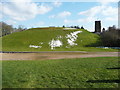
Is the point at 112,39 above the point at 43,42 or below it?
above

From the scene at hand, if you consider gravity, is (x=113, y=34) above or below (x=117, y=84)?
above

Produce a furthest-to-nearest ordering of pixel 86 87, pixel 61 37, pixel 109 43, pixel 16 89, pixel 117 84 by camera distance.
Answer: pixel 61 37
pixel 109 43
pixel 117 84
pixel 86 87
pixel 16 89

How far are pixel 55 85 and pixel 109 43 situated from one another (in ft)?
136

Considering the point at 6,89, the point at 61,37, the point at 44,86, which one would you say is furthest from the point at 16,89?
the point at 61,37

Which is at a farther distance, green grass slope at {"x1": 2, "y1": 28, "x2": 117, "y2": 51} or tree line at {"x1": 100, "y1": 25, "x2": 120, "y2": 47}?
tree line at {"x1": 100, "y1": 25, "x2": 120, "y2": 47}

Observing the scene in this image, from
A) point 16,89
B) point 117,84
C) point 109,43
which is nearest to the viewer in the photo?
point 16,89

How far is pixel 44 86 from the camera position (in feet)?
20.1

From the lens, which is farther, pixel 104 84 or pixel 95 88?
pixel 104 84

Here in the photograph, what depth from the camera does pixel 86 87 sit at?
19.9 feet

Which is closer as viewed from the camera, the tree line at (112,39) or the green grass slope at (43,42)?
the green grass slope at (43,42)

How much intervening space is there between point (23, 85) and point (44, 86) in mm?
996

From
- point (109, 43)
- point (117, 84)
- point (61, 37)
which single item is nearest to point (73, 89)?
point (117, 84)

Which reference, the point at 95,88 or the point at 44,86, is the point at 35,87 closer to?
the point at 44,86

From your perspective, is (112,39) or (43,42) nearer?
(112,39)
